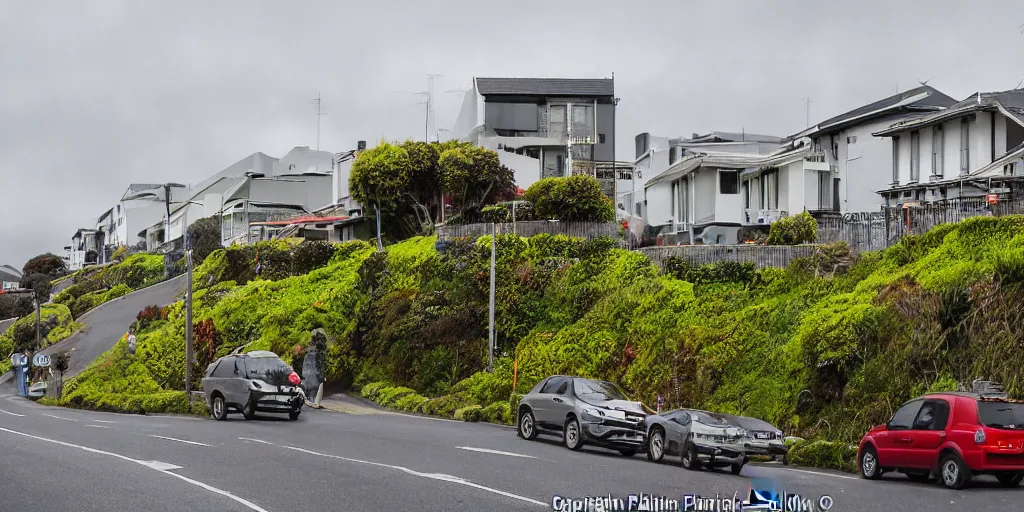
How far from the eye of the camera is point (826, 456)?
20.7 m

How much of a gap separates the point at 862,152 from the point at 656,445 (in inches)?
1457

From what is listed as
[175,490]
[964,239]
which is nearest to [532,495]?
[175,490]

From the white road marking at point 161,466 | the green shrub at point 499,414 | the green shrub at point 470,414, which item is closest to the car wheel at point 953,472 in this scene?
the white road marking at point 161,466

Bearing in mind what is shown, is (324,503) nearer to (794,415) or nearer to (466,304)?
(794,415)

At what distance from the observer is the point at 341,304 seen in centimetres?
4938

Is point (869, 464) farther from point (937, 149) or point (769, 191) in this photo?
point (769, 191)

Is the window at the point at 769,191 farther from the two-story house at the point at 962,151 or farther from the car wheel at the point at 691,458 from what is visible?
the car wheel at the point at 691,458

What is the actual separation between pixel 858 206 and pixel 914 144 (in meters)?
7.35

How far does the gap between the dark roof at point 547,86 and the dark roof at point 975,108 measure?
28731 mm

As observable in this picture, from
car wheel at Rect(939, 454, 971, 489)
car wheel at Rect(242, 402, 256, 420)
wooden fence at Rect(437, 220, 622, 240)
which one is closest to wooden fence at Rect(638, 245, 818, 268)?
wooden fence at Rect(437, 220, 622, 240)

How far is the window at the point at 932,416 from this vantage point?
1702cm

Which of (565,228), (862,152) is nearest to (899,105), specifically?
(862,152)

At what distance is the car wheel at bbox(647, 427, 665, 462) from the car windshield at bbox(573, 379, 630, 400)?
2.70m

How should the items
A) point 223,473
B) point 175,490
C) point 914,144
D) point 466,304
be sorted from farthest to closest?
point 914,144 → point 466,304 → point 223,473 → point 175,490
